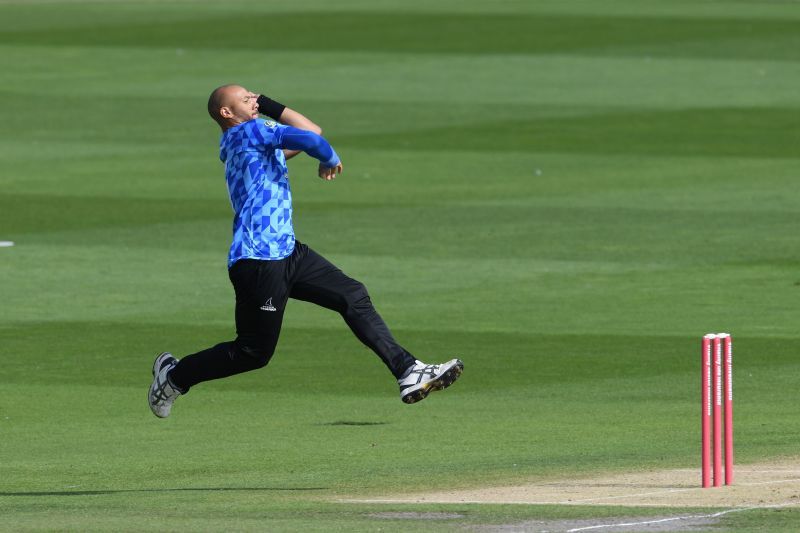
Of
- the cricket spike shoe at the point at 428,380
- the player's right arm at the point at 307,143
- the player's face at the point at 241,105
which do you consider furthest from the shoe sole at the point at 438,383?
the player's face at the point at 241,105

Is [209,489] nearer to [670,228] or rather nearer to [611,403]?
[611,403]

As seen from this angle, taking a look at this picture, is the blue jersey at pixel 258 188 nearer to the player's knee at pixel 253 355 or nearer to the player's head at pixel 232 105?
the player's head at pixel 232 105

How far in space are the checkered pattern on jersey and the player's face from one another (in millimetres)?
75

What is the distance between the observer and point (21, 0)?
58750 mm

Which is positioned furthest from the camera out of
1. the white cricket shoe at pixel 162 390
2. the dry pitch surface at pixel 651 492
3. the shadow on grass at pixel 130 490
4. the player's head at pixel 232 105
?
the white cricket shoe at pixel 162 390

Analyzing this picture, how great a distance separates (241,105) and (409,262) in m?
10.9

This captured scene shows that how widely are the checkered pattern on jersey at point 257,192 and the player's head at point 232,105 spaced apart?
0.26 ft

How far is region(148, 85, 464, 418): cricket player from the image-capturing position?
12.1 meters

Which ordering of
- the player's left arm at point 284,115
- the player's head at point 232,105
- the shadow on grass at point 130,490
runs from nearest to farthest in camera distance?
the player's head at point 232,105 < the player's left arm at point 284,115 < the shadow on grass at point 130,490

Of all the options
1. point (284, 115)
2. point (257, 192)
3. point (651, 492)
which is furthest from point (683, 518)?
point (284, 115)

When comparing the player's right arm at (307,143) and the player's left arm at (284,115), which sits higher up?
the player's left arm at (284,115)

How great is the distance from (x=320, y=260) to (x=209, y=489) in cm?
143

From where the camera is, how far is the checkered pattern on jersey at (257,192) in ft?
39.8

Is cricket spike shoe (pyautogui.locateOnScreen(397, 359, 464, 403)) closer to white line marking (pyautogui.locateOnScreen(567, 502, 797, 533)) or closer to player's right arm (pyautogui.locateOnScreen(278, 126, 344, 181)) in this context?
player's right arm (pyautogui.locateOnScreen(278, 126, 344, 181))
